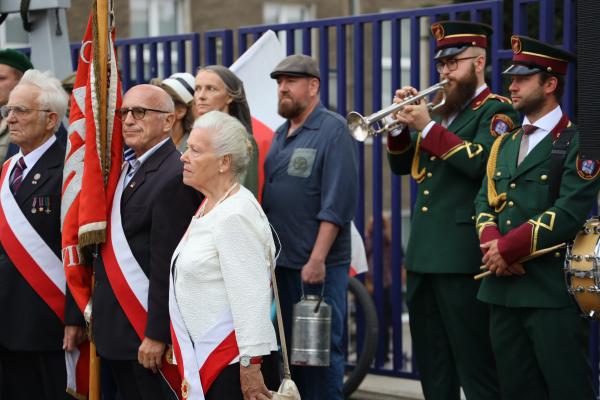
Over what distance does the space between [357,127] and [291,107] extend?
630 mm

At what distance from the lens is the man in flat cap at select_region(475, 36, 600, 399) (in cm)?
546

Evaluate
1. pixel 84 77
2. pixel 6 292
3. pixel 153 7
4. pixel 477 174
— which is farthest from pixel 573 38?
pixel 153 7

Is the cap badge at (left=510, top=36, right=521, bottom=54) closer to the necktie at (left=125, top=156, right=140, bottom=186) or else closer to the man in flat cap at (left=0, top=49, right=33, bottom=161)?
the necktie at (left=125, top=156, right=140, bottom=186)

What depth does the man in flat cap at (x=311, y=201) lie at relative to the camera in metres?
6.63

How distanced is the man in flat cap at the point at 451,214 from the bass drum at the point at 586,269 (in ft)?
2.37

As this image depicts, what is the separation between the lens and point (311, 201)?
6.71 metres

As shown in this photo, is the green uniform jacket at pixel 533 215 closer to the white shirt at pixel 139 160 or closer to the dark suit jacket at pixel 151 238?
the dark suit jacket at pixel 151 238

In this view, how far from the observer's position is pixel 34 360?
627 cm

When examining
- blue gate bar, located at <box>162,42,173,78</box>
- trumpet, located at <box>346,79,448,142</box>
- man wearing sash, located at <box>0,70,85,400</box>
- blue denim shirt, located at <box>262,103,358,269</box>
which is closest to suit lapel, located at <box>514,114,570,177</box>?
trumpet, located at <box>346,79,448,142</box>

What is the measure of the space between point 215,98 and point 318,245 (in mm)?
979

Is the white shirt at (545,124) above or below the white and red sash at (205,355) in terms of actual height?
above

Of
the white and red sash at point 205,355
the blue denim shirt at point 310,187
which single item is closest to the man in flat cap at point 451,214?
the blue denim shirt at point 310,187

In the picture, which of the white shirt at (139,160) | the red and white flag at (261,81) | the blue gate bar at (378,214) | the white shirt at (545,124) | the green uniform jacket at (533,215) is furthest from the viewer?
the blue gate bar at (378,214)

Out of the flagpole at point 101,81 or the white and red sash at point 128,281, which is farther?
the flagpole at point 101,81
